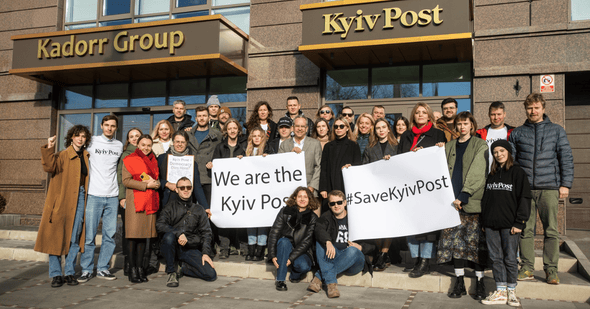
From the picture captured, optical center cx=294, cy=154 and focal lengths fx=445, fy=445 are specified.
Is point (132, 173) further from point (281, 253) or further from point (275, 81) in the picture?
point (275, 81)

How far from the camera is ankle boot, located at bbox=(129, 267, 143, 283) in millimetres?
5953

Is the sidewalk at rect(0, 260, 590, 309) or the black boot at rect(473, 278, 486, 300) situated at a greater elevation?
the black boot at rect(473, 278, 486, 300)

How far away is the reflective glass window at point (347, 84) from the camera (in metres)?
10.4

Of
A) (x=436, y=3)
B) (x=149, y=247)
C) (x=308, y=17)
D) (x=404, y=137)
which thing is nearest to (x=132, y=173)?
(x=149, y=247)

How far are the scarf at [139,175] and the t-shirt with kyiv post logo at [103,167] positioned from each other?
0.33 m

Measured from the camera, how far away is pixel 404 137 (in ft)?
20.5

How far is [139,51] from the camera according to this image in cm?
1054

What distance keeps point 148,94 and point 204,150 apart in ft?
19.1

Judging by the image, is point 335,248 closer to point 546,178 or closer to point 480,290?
point 480,290

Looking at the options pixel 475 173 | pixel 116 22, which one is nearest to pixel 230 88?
pixel 116 22

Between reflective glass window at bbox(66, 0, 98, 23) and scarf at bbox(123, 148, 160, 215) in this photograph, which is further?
reflective glass window at bbox(66, 0, 98, 23)

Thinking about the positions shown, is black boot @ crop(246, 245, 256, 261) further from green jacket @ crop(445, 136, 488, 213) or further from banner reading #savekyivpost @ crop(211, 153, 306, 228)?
green jacket @ crop(445, 136, 488, 213)

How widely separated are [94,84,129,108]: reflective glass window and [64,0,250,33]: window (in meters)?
1.79

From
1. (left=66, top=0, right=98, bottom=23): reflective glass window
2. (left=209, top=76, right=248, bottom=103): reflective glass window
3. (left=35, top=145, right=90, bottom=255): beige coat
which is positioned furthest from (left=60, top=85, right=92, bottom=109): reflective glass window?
(left=35, top=145, right=90, bottom=255): beige coat
